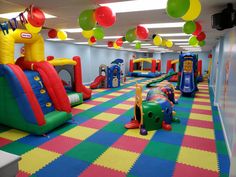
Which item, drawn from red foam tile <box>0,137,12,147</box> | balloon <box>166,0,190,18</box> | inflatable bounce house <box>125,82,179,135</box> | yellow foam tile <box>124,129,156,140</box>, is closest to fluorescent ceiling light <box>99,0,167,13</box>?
balloon <box>166,0,190,18</box>

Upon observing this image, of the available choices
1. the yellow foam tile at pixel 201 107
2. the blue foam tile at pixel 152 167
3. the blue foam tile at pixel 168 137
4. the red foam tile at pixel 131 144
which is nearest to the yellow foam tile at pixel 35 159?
the red foam tile at pixel 131 144

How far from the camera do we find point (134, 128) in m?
5.06

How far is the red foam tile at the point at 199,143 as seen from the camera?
4016 millimetres

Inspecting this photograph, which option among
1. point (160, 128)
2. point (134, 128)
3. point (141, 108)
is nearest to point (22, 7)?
point (141, 108)

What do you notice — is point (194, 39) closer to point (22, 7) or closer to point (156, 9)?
point (156, 9)

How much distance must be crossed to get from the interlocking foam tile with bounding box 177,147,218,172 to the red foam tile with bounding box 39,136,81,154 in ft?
7.19

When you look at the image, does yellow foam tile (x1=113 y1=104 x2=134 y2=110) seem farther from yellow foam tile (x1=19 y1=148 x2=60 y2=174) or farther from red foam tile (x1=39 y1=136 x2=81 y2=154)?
yellow foam tile (x1=19 y1=148 x2=60 y2=174)

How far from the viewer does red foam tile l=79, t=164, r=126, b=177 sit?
308cm

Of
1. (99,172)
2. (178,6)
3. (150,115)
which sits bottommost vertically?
(99,172)

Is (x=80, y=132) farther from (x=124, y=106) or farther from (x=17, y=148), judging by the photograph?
(x=124, y=106)

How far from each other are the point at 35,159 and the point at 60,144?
27.1 inches

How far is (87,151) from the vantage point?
12.6 feet

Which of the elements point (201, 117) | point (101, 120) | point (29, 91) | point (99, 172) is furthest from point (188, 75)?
point (99, 172)

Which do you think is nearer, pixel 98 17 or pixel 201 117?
pixel 98 17
